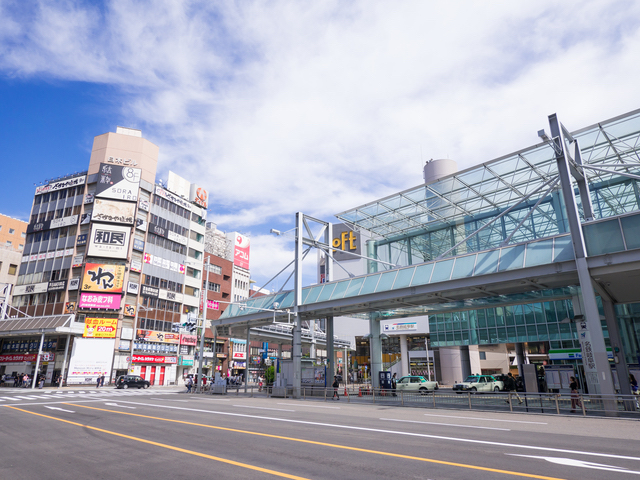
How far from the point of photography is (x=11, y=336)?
54.1 meters

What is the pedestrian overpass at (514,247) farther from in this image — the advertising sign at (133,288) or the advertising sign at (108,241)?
the advertising sign at (108,241)

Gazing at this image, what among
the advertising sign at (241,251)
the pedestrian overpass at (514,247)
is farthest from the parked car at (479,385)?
the advertising sign at (241,251)

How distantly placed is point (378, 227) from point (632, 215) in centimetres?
2540

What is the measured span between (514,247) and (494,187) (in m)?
12.6

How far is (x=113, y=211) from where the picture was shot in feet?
186

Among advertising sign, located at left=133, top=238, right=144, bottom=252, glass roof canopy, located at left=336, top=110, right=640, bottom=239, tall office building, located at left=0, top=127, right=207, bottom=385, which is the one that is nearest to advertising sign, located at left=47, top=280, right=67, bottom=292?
tall office building, located at left=0, top=127, right=207, bottom=385

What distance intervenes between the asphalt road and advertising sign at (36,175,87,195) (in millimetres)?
53310

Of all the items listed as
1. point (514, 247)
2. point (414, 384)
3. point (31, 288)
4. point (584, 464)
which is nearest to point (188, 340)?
point (31, 288)

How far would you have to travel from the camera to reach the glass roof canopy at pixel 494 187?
85.7 feet

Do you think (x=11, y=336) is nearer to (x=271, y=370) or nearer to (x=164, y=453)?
(x=271, y=370)

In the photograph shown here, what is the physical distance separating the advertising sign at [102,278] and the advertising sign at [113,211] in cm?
644

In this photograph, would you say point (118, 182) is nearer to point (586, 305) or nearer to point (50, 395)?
point (50, 395)

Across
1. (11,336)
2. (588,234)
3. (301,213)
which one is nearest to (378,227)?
(301,213)

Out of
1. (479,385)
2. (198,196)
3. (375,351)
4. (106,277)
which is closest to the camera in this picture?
(375,351)
